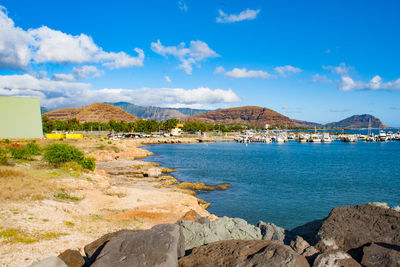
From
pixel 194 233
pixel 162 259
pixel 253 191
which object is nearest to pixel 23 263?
pixel 162 259

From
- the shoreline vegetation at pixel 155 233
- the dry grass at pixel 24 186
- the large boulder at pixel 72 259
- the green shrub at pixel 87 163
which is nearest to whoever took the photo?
the shoreline vegetation at pixel 155 233

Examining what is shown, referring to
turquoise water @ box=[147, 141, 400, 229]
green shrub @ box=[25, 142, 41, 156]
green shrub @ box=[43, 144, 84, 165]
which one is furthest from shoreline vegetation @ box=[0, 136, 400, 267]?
green shrub @ box=[25, 142, 41, 156]

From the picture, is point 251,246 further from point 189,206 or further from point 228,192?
point 228,192

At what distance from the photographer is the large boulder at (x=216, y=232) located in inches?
424

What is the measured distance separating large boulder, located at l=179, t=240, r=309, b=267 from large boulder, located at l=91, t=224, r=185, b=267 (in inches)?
21.6

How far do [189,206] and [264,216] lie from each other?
7.39 m

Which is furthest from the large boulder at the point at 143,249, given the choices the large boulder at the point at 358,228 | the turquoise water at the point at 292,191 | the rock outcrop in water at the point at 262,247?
the turquoise water at the point at 292,191

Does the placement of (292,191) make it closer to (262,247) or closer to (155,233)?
(262,247)

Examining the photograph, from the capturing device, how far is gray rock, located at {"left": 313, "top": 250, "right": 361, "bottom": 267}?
300 inches

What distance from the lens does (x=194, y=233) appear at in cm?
1110

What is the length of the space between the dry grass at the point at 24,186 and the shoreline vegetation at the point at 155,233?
58mm

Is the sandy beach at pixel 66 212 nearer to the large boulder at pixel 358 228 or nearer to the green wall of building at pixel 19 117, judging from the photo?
the large boulder at pixel 358 228

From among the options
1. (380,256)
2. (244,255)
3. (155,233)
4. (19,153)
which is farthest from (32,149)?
(380,256)

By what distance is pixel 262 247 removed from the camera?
27.2 ft
